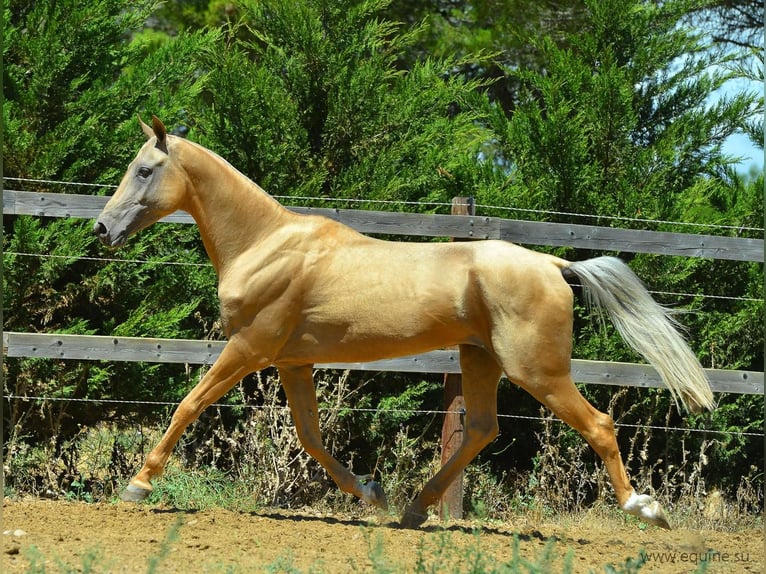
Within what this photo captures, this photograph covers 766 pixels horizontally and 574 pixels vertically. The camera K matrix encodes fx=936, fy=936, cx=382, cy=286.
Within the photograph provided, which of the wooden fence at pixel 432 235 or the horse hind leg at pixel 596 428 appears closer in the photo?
the horse hind leg at pixel 596 428

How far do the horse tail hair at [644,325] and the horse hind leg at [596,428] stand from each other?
48 cm

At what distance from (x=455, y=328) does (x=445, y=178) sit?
8.79 feet

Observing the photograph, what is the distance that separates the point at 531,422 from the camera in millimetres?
7395

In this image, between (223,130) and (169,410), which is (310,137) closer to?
(223,130)

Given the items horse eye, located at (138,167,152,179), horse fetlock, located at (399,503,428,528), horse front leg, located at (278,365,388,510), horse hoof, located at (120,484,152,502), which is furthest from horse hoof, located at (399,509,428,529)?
horse eye, located at (138,167,152,179)

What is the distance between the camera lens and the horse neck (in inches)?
213

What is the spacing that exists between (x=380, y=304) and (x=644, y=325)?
4.87ft

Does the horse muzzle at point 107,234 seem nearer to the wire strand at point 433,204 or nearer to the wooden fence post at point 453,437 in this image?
the wire strand at point 433,204

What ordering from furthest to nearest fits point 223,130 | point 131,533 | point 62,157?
point 223,130 < point 62,157 < point 131,533

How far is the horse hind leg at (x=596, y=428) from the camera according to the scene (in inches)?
196

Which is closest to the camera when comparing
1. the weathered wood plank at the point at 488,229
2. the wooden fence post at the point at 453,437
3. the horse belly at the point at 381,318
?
the horse belly at the point at 381,318

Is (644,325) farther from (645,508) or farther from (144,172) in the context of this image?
(144,172)

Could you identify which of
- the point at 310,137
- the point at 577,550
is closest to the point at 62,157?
the point at 310,137

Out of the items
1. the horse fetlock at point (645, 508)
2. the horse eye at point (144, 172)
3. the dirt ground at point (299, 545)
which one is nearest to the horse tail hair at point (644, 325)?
the horse fetlock at point (645, 508)
